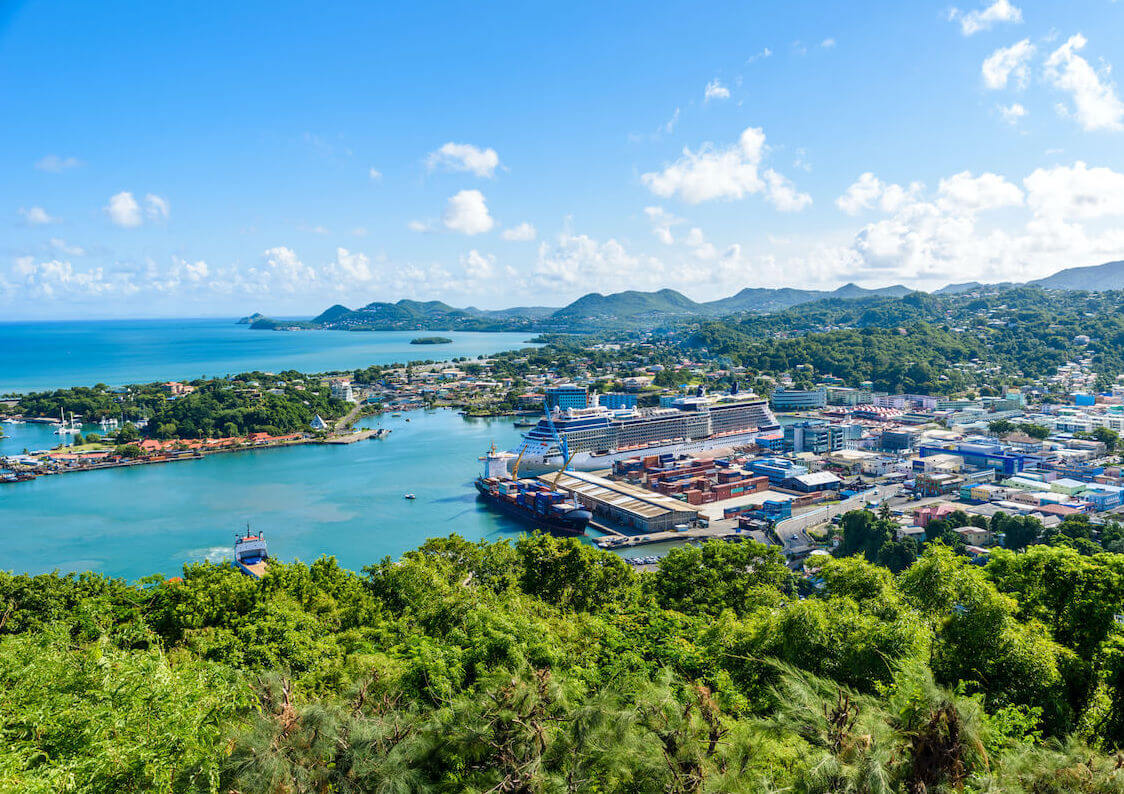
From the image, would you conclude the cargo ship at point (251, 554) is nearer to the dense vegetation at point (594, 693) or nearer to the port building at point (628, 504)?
the dense vegetation at point (594, 693)

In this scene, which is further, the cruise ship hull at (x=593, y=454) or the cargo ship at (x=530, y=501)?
the cruise ship hull at (x=593, y=454)

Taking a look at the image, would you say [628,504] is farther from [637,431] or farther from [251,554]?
[251,554]

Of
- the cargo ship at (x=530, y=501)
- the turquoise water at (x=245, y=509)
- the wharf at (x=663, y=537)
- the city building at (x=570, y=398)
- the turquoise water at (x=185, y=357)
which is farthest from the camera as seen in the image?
the turquoise water at (x=185, y=357)

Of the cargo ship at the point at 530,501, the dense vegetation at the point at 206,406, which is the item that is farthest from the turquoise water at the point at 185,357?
the cargo ship at the point at 530,501

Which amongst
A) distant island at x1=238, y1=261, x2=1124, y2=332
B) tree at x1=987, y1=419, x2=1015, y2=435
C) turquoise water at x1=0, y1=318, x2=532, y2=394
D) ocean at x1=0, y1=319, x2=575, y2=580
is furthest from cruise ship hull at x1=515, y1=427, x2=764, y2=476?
distant island at x1=238, y1=261, x2=1124, y2=332

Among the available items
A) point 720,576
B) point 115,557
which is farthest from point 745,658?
point 115,557
